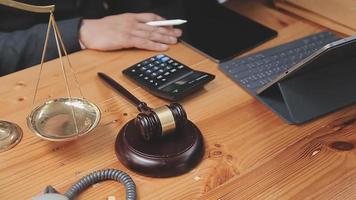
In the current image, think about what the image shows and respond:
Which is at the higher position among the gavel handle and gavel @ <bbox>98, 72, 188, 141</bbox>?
gavel @ <bbox>98, 72, 188, 141</bbox>

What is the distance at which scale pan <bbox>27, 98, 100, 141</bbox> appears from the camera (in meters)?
0.72

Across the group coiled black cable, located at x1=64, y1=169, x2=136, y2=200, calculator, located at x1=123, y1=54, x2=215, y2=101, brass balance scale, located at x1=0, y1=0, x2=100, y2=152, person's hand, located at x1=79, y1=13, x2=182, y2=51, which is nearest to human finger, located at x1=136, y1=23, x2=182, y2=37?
person's hand, located at x1=79, y1=13, x2=182, y2=51

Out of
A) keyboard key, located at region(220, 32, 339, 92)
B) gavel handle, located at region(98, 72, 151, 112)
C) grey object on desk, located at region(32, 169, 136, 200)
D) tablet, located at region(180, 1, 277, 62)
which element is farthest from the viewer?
tablet, located at region(180, 1, 277, 62)

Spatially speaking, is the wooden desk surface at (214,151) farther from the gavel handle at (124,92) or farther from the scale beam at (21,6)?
the scale beam at (21,6)

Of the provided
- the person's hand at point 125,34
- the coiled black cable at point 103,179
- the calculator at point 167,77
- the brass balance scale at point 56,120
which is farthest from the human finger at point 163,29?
the coiled black cable at point 103,179

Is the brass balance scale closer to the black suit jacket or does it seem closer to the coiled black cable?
the coiled black cable

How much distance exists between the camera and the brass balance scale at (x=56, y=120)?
72 cm

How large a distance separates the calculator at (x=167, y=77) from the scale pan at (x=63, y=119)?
0.44ft

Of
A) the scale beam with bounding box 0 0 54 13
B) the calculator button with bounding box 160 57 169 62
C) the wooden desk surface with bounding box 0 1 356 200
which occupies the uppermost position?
the scale beam with bounding box 0 0 54 13

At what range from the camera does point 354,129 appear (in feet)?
2.60

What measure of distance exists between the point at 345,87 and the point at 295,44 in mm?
207

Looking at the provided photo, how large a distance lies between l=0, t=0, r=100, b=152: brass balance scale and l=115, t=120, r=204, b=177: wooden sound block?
0.20ft

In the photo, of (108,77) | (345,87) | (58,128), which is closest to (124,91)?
(108,77)

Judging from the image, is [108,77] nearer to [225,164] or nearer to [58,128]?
[58,128]
